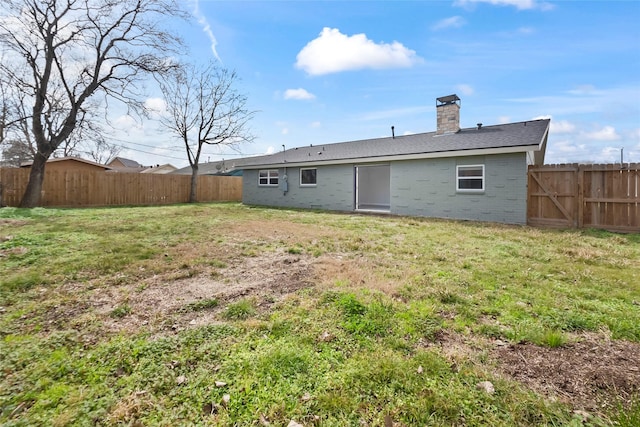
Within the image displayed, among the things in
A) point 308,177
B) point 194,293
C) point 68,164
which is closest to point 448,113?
point 308,177

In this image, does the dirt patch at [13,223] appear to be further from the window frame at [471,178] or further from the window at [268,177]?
the window frame at [471,178]

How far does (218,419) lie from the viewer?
5.60ft

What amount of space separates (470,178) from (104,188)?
18.5 metres

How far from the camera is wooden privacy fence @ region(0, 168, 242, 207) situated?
542 inches

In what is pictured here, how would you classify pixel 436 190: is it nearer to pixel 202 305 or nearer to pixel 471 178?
pixel 471 178

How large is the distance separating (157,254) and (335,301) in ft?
12.6

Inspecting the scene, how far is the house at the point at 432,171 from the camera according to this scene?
1023 cm

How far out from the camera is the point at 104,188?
16.7 metres

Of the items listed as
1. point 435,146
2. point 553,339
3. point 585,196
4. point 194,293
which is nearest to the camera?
point 553,339

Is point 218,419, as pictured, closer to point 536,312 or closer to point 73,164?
point 536,312

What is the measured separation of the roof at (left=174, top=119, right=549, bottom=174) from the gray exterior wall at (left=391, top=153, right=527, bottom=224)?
416 millimetres

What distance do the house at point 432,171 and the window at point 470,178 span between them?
3 centimetres

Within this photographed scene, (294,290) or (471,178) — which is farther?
(471,178)

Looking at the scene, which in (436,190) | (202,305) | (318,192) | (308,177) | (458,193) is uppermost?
(308,177)
